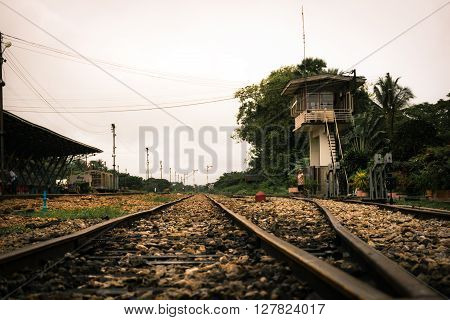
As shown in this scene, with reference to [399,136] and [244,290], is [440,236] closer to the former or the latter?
[244,290]

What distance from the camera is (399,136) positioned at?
22578 millimetres

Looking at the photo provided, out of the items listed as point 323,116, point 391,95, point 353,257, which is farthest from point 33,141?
point 391,95

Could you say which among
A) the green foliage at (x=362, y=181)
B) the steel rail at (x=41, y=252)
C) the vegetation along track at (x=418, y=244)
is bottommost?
the vegetation along track at (x=418, y=244)

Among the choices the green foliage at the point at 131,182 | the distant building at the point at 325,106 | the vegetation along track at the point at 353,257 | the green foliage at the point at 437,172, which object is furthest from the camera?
the green foliage at the point at 131,182

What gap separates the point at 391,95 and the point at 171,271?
1781 inches

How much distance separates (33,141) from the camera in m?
27.0

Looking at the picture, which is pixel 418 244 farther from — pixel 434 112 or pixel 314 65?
pixel 434 112

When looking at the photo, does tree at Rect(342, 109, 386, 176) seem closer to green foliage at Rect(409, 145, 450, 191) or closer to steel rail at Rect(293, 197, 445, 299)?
green foliage at Rect(409, 145, 450, 191)

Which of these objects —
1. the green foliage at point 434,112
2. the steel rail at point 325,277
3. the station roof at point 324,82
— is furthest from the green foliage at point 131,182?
the steel rail at point 325,277

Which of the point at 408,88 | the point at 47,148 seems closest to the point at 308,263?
the point at 47,148

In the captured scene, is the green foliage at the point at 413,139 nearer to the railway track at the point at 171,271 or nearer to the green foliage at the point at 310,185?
the green foliage at the point at 310,185

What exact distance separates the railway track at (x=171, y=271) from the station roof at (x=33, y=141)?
17.9 meters

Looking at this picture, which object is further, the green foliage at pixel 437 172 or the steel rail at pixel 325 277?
the green foliage at pixel 437 172

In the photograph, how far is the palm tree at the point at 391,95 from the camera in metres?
44.1
